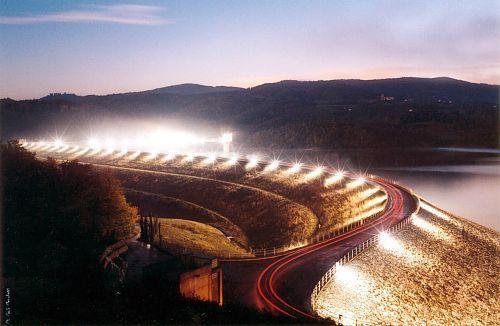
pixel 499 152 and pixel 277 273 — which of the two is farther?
pixel 499 152

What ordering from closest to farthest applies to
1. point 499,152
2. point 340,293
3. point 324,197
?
point 340,293, point 324,197, point 499,152

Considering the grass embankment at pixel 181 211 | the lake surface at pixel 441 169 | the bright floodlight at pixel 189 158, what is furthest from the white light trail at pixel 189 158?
the lake surface at pixel 441 169

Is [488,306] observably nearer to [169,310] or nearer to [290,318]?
[290,318]

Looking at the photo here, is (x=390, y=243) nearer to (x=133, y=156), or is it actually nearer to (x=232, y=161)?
(x=232, y=161)

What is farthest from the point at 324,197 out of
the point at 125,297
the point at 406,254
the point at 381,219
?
the point at 125,297

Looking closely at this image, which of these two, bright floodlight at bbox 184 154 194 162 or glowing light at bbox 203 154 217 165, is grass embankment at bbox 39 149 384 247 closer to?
glowing light at bbox 203 154 217 165

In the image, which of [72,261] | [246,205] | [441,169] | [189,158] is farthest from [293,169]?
[441,169]
